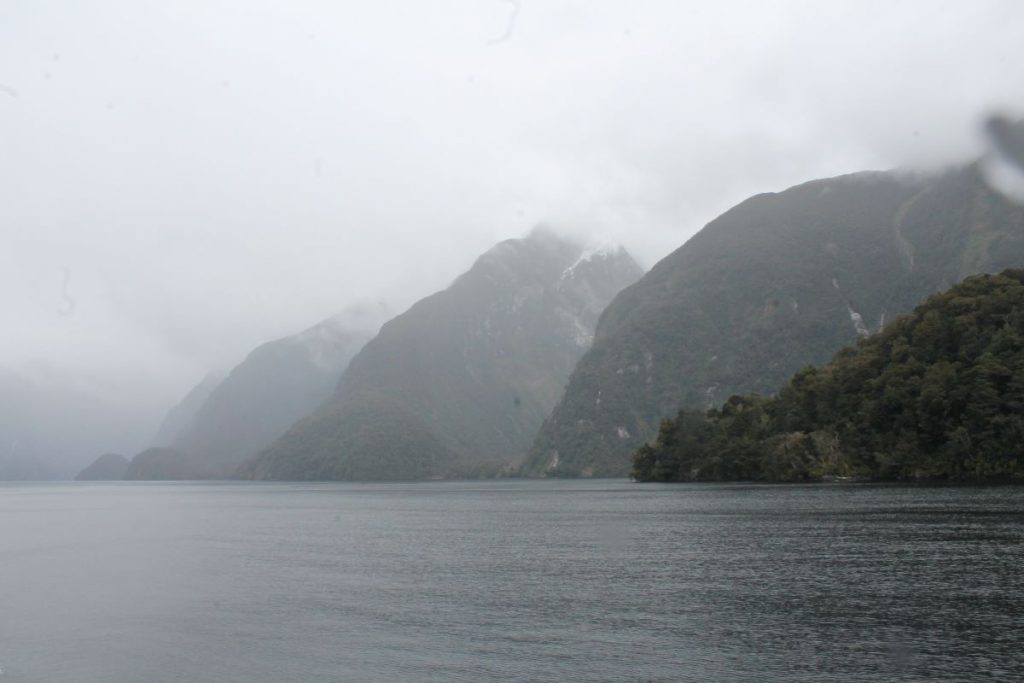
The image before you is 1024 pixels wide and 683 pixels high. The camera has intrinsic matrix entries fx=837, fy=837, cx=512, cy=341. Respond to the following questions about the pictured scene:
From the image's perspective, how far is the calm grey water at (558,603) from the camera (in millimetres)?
33500

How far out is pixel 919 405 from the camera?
448 ft

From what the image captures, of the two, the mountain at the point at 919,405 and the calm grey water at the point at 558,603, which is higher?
the mountain at the point at 919,405

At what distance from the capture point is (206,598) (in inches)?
2137

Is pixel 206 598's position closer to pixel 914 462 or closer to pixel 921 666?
pixel 921 666

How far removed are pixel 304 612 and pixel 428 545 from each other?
32.5 meters

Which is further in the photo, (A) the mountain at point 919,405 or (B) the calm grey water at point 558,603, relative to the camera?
(A) the mountain at point 919,405

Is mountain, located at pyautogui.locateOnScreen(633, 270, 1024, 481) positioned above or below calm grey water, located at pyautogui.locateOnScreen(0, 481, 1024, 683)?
above

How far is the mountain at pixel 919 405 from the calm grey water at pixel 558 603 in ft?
142

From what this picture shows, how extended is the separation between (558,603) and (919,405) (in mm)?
110781

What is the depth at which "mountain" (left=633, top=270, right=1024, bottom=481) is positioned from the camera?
128875mm

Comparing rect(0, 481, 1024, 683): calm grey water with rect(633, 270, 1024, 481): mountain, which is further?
rect(633, 270, 1024, 481): mountain

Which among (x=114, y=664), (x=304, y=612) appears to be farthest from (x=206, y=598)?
(x=114, y=664)

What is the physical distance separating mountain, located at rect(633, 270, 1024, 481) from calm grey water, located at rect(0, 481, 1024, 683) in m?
43.3

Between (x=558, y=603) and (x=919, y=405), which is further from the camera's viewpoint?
(x=919, y=405)
